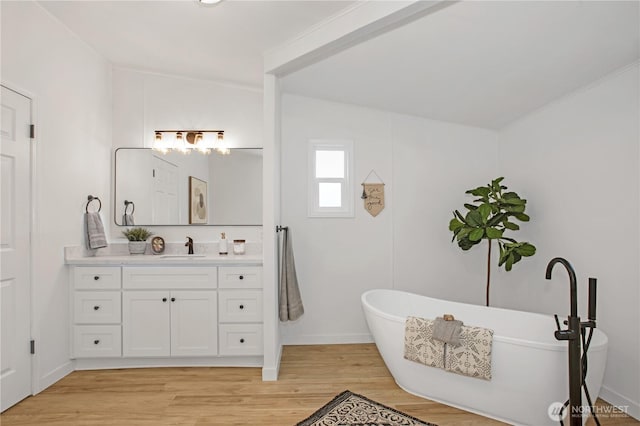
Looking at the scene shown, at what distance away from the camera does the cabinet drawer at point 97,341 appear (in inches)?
124

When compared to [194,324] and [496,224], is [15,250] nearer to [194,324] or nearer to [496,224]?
[194,324]

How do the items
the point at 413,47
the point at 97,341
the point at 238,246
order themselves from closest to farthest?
the point at 413,47
the point at 97,341
the point at 238,246

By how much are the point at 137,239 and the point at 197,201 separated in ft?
2.15

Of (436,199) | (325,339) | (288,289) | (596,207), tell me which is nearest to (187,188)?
(288,289)

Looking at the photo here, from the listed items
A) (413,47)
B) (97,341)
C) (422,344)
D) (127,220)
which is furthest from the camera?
(127,220)

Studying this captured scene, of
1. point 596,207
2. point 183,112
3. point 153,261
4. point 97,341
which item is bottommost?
point 97,341

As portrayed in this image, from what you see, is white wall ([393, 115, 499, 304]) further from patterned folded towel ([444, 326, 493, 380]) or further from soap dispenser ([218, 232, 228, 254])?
soap dispenser ([218, 232, 228, 254])

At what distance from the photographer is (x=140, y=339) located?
3.18 meters

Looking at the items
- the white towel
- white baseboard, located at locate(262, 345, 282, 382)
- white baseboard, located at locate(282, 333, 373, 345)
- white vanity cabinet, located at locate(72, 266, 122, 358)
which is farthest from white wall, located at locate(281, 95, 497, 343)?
the white towel

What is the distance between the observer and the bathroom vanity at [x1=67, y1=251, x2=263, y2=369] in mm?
3174

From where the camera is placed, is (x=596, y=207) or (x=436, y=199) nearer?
(x=596, y=207)

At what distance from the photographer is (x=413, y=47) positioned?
8.86ft

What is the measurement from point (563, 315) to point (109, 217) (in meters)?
4.07

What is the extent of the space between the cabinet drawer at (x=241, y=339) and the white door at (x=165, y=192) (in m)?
1.25
